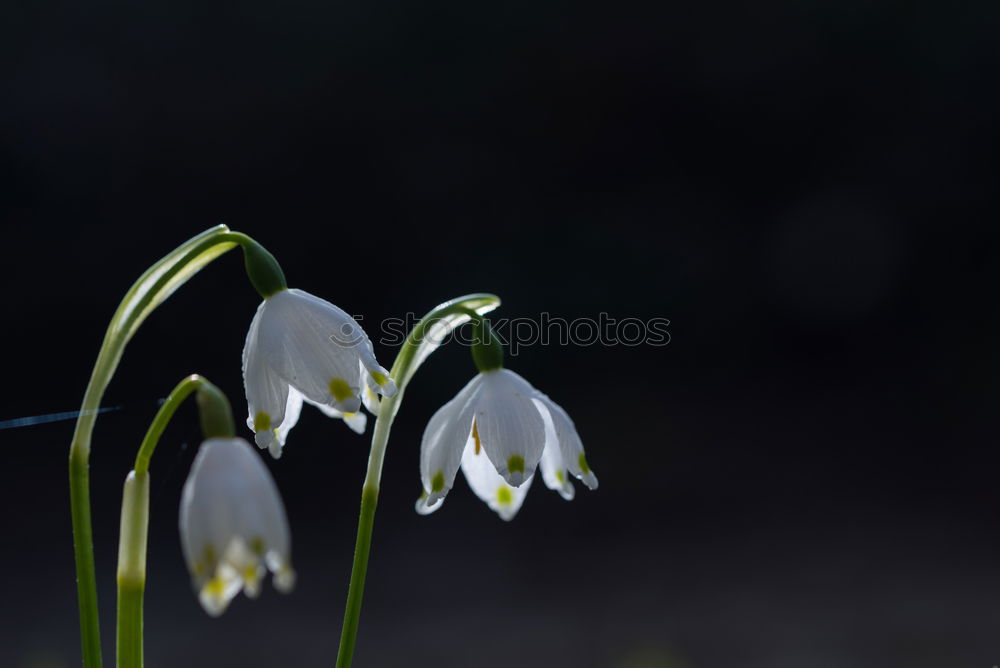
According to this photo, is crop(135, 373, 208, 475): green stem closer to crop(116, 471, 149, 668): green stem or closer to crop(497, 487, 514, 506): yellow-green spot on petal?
crop(116, 471, 149, 668): green stem

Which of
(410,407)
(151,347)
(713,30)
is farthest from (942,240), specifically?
(151,347)

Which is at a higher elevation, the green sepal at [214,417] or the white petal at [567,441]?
the green sepal at [214,417]

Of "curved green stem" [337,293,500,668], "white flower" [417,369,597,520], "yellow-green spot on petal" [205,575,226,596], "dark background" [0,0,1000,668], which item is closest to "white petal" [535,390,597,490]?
"white flower" [417,369,597,520]

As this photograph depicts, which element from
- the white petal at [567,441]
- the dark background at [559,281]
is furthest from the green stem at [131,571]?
the dark background at [559,281]

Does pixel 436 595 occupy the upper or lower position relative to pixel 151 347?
lower

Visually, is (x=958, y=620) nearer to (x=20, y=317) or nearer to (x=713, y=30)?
(x=713, y=30)

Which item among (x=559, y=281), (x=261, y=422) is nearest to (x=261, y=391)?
(x=261, y=422)

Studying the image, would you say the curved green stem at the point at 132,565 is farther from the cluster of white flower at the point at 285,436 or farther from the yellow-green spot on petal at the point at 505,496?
the yellow-green spot on petal at the point at 505,496

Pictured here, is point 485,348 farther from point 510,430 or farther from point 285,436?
point 285,436
